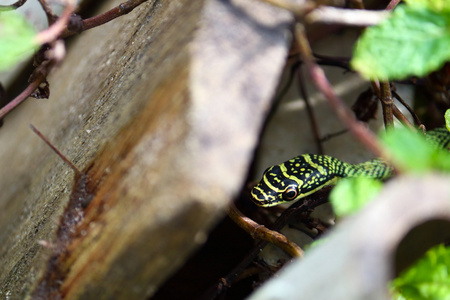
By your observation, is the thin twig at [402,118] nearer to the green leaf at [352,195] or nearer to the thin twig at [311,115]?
the green leaf at [352,195]

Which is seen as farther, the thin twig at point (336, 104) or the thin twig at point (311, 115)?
the thin twig at point (311, 115)

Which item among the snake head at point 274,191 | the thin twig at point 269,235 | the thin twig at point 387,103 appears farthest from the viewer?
the snake head at point 274,191

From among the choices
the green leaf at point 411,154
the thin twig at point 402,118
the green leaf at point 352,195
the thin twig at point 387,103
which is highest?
the green leaf at point 411,154

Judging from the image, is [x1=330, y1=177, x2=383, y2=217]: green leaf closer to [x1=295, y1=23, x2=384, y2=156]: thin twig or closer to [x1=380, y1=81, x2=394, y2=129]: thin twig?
[x1=295, y1=23, x2=384, y2=156]: thin twig

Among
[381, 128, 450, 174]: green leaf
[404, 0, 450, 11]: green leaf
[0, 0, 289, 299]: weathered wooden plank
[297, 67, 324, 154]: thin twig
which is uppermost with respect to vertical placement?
[0, 0, 289, 299]: weathered wooden plank

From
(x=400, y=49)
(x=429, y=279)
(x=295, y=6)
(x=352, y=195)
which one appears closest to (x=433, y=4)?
(x=400, y=49)

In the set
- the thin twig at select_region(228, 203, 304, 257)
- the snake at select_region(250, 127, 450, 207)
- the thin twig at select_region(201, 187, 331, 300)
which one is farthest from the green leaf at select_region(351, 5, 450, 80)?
the snake at select_region(250, 127, 450, 207)

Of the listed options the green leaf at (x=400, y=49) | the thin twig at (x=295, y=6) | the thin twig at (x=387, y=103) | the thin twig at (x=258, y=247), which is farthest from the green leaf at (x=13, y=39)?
the thin twig at (x=387, y=103)
